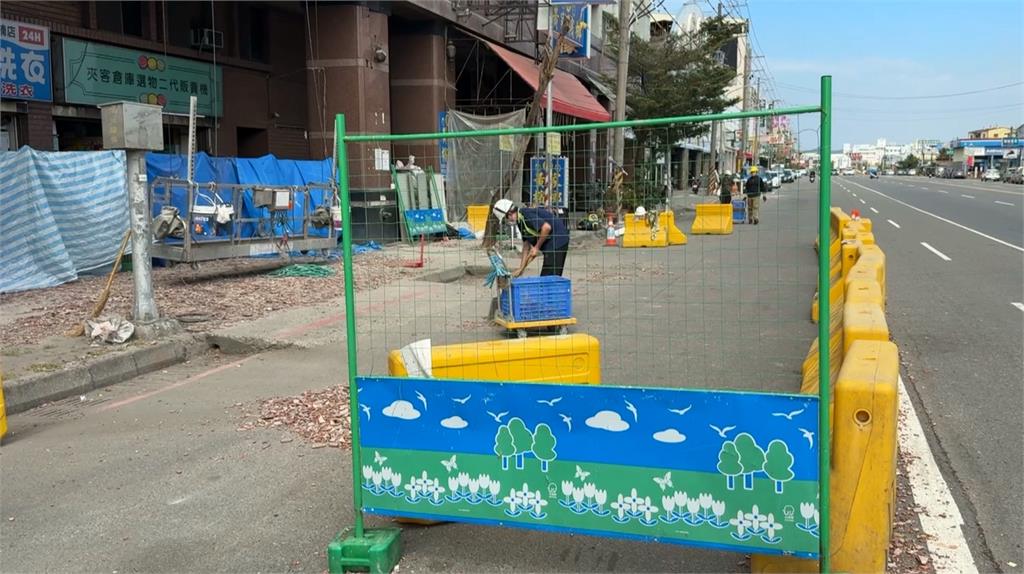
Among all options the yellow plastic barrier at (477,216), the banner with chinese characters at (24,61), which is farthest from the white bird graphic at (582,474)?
the yellow plastic barrier at (477,216)

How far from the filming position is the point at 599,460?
11.1 ft

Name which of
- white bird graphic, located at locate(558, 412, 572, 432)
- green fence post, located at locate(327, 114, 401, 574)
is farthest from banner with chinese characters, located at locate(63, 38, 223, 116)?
white bird graphic, located at locate(558, 412, 572, 432)

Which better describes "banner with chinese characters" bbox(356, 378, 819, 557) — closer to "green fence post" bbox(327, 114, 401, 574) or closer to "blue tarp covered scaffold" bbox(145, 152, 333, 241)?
"green fence post" bbox(327, 114, 401, 574)

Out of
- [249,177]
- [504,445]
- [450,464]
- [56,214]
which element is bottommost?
[450,464]

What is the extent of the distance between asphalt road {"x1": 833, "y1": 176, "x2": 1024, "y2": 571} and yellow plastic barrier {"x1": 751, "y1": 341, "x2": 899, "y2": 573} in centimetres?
84

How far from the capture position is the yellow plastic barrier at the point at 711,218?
21078 mm

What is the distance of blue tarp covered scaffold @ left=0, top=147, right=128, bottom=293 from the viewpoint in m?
11.0

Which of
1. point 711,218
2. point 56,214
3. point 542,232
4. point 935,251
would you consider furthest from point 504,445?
point 711,218

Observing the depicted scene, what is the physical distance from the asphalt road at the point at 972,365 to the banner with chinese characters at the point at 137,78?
47.1 feet

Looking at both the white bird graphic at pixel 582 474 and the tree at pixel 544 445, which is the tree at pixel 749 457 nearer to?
the white bird graphic at pixel 582 474

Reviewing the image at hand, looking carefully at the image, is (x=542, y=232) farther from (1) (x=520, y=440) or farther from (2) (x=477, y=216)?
(2) (x=477, y=216)

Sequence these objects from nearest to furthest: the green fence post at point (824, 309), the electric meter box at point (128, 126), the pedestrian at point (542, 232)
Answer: the green fence post at point (824, 309) < the electric meter box at point (128, 126) < the pedestrian at point (542, 232)

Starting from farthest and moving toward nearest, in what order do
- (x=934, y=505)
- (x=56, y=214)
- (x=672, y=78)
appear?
(x=672, y=78), (x=56, y=214), (x=934, y=505)

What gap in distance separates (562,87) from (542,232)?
1989cm
